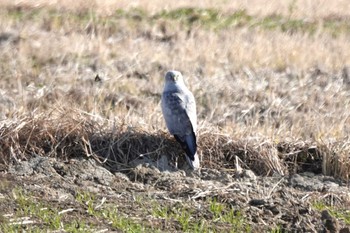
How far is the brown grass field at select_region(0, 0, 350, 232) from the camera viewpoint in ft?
28.7

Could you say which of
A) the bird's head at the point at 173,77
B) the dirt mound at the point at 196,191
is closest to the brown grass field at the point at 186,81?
the dirt mound at the point at 196,191

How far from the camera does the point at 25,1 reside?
18.4m

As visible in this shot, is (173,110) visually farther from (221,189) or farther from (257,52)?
(257,52)

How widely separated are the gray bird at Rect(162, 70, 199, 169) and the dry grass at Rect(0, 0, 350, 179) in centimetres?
23

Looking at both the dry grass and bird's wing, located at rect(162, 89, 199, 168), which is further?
the dry grass

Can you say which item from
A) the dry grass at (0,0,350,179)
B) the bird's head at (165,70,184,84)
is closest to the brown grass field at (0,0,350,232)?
the dry grass at (0,0,350,179)

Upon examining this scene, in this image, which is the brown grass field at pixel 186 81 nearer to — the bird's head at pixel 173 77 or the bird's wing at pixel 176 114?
the bird's wing at pixel 176 114

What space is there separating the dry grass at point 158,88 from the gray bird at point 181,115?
0.74ft

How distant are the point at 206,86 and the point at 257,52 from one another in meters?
2.46

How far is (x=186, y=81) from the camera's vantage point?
13.8 metres

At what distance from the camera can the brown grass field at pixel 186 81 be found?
28.7 feet

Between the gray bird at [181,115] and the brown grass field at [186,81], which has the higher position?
the gray bird at [181,115]

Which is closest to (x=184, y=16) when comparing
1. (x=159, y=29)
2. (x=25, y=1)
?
(x=159, y=29)

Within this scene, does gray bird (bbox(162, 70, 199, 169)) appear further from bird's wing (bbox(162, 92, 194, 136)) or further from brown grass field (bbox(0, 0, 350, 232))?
brown grass field (bbox(0, 0, 350, 232))
